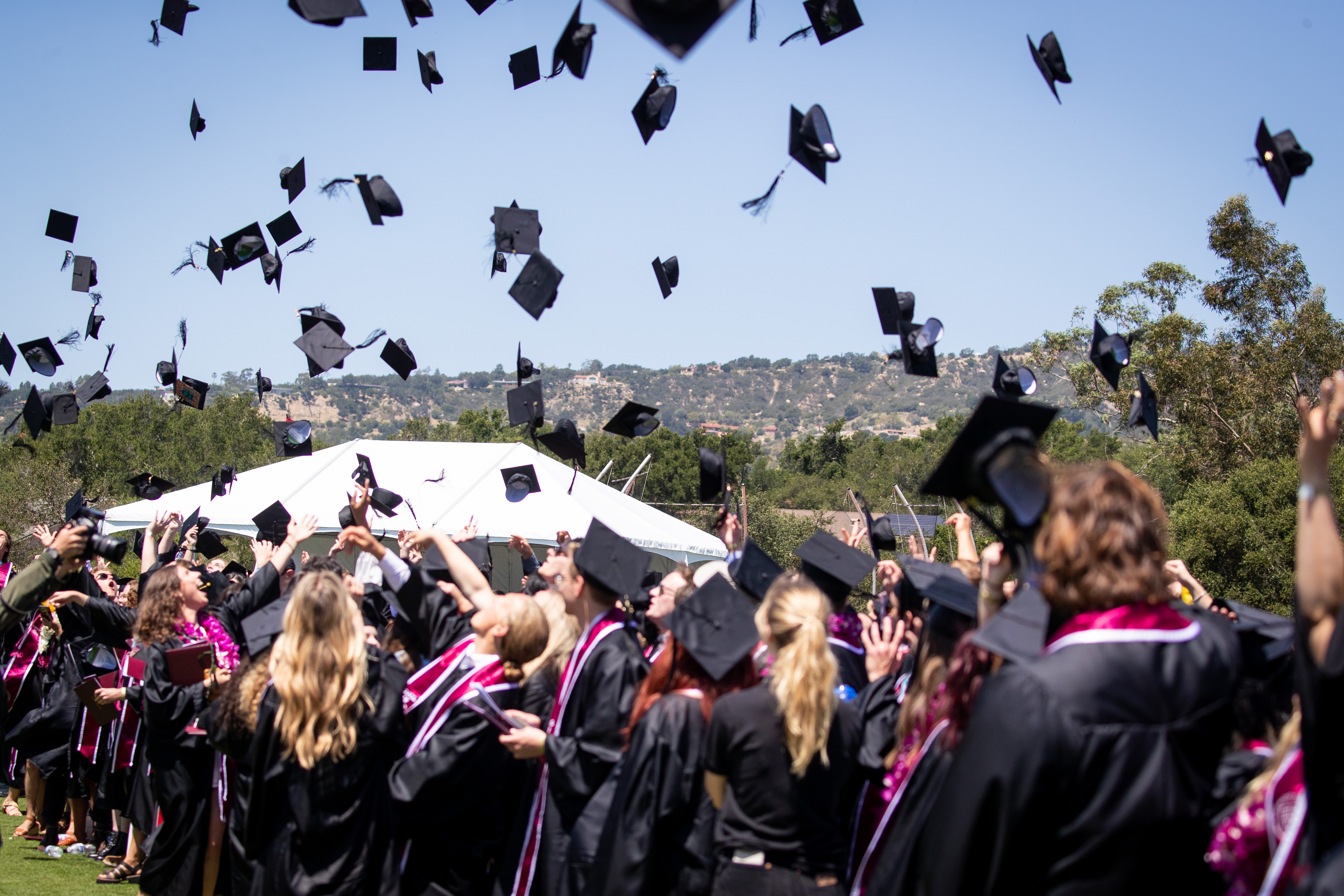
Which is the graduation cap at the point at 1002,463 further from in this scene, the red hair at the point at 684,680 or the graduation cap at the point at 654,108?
the graduation cap at the point at 654,108

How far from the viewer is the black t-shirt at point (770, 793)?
307 cm

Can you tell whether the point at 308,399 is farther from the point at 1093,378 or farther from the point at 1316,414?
the point at 1316,414

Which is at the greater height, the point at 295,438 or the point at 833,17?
the point at 833,17

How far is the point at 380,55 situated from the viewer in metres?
7.69

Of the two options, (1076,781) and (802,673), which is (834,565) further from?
(1076,781)

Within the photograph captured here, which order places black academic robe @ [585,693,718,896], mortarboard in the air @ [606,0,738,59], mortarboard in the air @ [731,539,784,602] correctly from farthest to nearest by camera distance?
mortarboard in the air @ [731,539,784,602]
black academic robe @ [585,693,718,896]
mortarboard in the air @ [606,0,738,59]

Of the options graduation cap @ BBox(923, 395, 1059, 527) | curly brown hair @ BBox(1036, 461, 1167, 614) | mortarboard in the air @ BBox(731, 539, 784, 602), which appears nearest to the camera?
curly brown hair @ BBox(1036, 461, 1167, 614)

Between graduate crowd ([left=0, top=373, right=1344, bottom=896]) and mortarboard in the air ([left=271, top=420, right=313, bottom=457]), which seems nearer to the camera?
graduate crowd ([left=0, top=373, right=1344, bottom=896])

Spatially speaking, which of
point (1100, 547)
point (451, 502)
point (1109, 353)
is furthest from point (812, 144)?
point (451, 502)

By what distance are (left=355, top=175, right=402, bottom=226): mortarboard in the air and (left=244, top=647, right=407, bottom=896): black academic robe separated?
377cm

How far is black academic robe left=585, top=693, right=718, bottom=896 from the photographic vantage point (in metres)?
3.28

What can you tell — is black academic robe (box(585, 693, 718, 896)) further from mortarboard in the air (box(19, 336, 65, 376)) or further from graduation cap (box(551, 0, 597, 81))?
mortarboard in the air (box(19, 336, 65, 376))

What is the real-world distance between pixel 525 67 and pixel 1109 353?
4.63 meters

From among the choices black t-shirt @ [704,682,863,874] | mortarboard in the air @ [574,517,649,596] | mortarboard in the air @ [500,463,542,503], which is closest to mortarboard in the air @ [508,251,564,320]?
mortarboard in the air @ [574,517,649,596]
